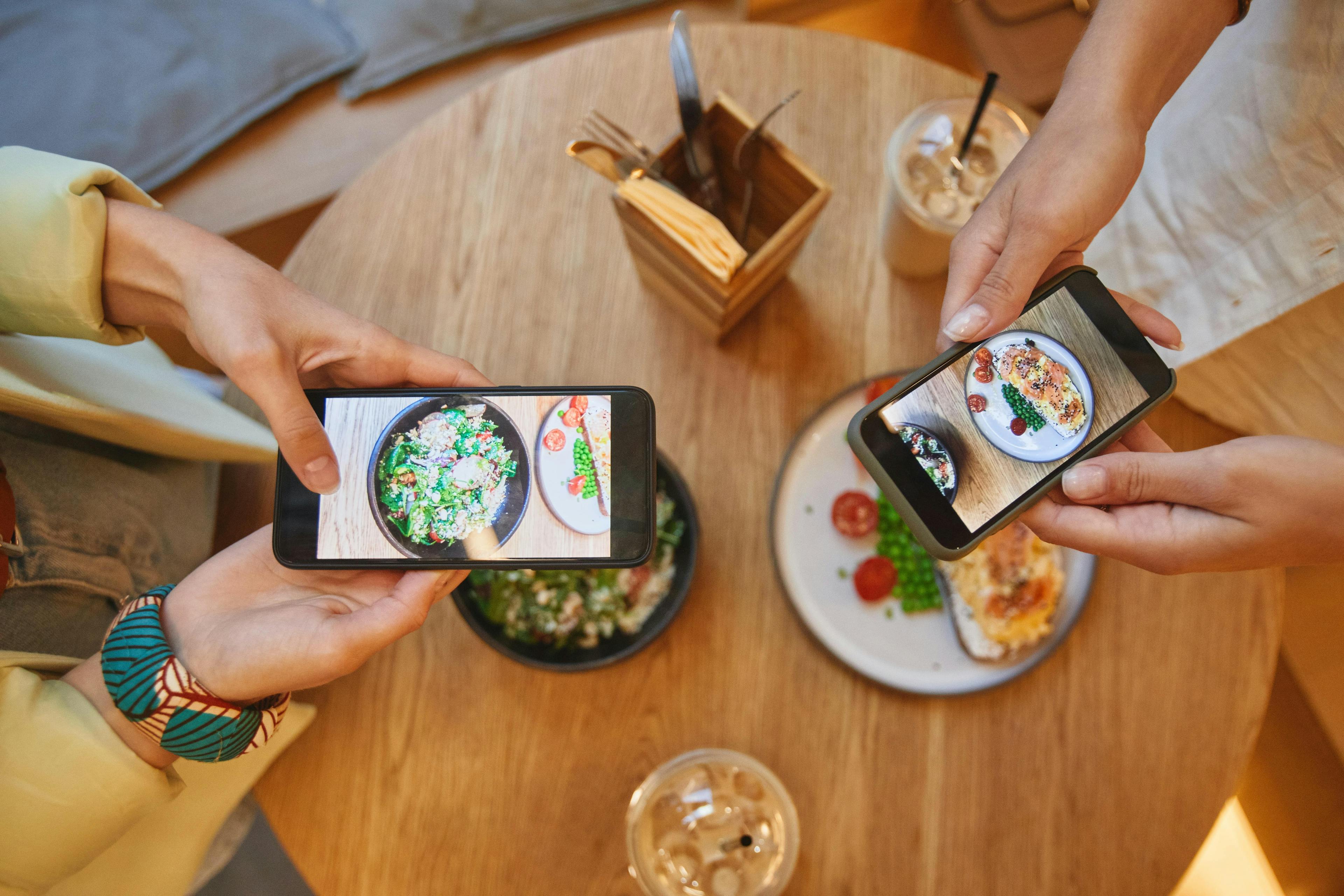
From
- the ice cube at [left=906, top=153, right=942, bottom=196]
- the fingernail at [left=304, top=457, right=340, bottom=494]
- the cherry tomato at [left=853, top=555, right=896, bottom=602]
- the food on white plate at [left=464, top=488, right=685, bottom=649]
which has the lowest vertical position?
the food on white plate at [left=464, top=488, right=685, bottom=649]

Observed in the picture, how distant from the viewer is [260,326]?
83 cm

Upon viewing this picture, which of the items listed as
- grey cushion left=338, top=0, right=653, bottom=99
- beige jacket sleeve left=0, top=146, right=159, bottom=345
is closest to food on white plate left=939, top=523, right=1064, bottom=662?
beige jacket sleeve left=0, top=146, right=159, bottom=345

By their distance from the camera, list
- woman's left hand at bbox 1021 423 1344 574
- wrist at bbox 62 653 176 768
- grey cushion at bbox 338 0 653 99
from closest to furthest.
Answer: woman's left hand at bbox 1021 423 1344 574 < wrist at bbox 62 653 176 768 < grey cushion at bbox 338 0 653 99

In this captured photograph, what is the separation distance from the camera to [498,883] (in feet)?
3.29

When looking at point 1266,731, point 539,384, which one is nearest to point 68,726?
point 539,384

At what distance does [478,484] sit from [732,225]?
548 mm

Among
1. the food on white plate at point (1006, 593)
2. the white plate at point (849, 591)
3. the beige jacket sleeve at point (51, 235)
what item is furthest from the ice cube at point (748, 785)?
the beige jacket sleeve at point (51, 235)

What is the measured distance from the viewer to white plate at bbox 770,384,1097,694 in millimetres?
1027

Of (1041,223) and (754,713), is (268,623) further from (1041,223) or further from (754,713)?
(1041,223)

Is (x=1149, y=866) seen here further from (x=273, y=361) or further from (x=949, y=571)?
(x=273, y=361)

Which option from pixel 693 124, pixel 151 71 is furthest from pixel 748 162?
pixel 151 71

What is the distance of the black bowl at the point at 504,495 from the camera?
867mm

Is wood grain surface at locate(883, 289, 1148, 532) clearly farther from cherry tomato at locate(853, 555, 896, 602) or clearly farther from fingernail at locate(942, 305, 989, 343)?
cherry tomato at locate(853, 555, 896, 602)

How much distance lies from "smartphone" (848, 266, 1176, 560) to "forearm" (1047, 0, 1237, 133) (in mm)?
211
